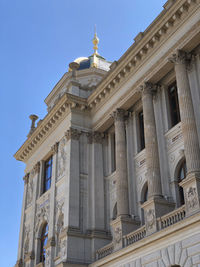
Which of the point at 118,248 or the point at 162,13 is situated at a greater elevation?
the point at 162,13

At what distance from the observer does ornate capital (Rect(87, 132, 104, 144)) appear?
84.7ft

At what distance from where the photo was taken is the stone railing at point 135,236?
18.2 m

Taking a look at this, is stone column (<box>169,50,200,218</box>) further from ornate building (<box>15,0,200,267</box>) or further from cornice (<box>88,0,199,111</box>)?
cornice (<box>88,0,199,111</box>)

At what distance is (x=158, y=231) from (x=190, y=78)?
7.60 metres

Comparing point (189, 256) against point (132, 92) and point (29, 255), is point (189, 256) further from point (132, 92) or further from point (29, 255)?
point (29, 255)

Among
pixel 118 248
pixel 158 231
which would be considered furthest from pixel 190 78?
pixel 118 248

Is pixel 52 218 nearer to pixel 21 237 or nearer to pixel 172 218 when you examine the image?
pixel 21 237

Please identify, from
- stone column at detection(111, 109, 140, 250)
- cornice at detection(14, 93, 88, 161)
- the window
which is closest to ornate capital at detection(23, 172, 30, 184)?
cornice at detection(14, 93, 88, 161)

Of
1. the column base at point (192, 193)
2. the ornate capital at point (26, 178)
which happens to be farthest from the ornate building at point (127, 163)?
the ornate capital at point (26, 178)

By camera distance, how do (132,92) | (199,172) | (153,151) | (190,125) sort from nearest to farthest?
(199,172) < (190,125) < (153,151) < (132,92)

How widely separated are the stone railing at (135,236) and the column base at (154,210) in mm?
618

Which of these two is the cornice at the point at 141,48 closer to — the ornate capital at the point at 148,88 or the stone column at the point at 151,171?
the ornate capital at the point at 148,88

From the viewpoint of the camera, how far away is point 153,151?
19.5 metres

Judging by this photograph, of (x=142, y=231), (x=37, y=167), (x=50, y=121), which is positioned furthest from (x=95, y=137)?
(x=142, y=231)
